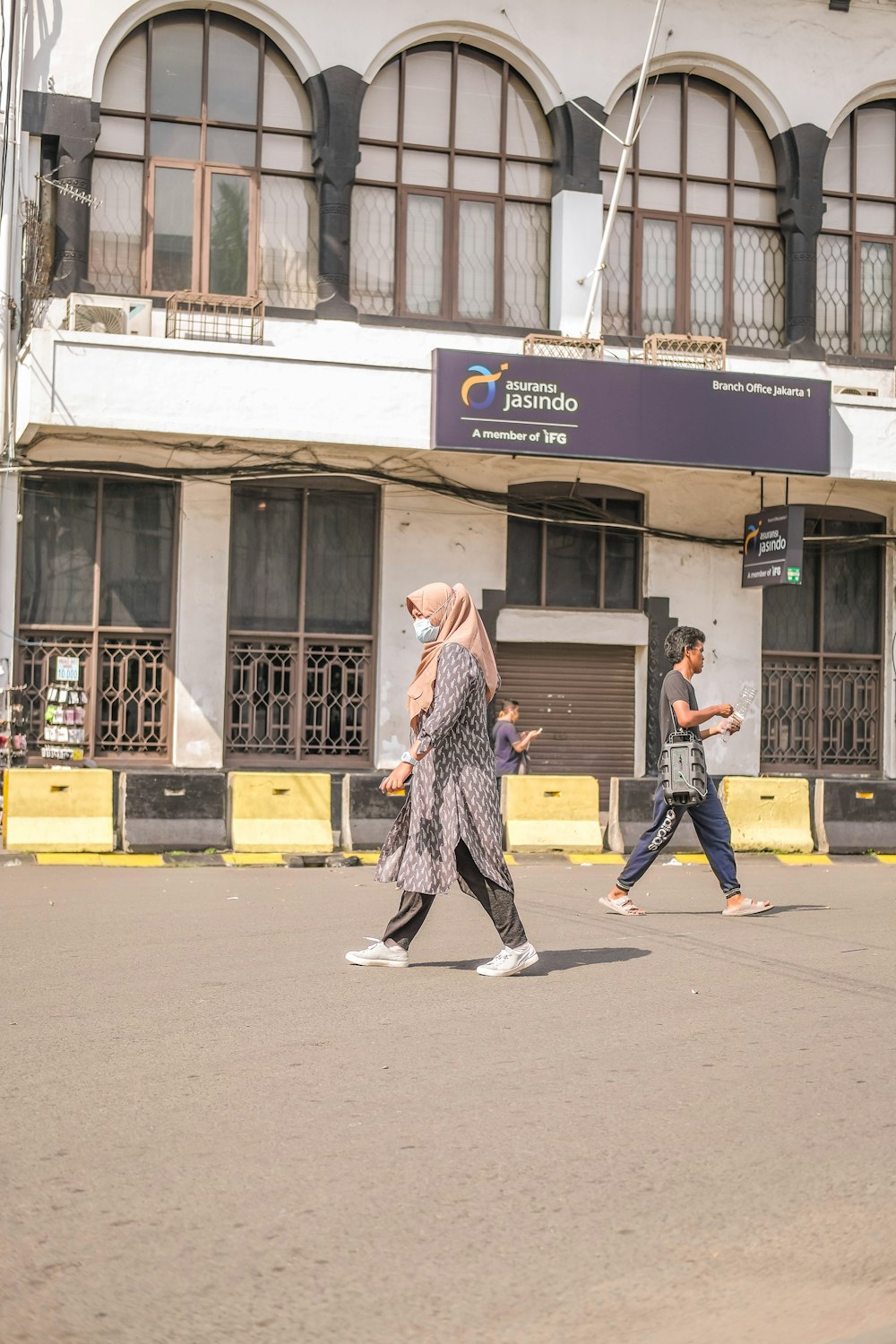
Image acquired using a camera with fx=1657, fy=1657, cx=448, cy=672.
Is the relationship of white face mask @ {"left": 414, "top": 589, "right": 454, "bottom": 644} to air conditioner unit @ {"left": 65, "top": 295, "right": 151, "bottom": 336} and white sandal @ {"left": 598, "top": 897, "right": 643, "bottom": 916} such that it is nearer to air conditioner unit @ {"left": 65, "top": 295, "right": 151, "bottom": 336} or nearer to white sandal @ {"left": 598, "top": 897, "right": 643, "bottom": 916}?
white sandal @ {"left": 598, "top": 897, "right": 643, "bottom": 916}

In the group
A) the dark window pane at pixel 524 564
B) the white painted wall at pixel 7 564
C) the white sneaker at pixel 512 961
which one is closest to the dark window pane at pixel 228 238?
the white painted wall at pixel 7 564

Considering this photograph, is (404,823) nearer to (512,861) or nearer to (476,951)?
(476,951)

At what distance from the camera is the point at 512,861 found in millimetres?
16438

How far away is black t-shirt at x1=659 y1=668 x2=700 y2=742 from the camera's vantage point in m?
11.2

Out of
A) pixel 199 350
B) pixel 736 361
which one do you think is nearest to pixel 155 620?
pixel 199 350

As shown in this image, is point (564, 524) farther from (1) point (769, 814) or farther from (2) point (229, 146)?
(2) point (229, 146)

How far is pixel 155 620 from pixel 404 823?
11.1 metres

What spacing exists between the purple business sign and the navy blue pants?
770 centimetres

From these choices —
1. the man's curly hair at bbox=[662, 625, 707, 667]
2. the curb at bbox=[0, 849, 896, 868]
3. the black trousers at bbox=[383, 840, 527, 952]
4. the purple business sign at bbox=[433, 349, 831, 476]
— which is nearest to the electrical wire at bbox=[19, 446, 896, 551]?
the purple business sign at bbox=[433, 349, 831, 476]

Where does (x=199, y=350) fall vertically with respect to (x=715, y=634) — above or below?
above

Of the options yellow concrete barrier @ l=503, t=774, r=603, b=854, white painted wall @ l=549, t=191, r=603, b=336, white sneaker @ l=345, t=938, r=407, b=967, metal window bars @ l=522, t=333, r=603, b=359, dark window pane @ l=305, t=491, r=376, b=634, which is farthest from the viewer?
white painted wall @ l=549, t=191, r=603, b=336

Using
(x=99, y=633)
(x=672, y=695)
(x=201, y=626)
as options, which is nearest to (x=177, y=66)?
(x=201, y=626)

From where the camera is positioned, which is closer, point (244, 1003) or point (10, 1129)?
point (10, 1129)

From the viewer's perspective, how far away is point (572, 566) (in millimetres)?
20812
